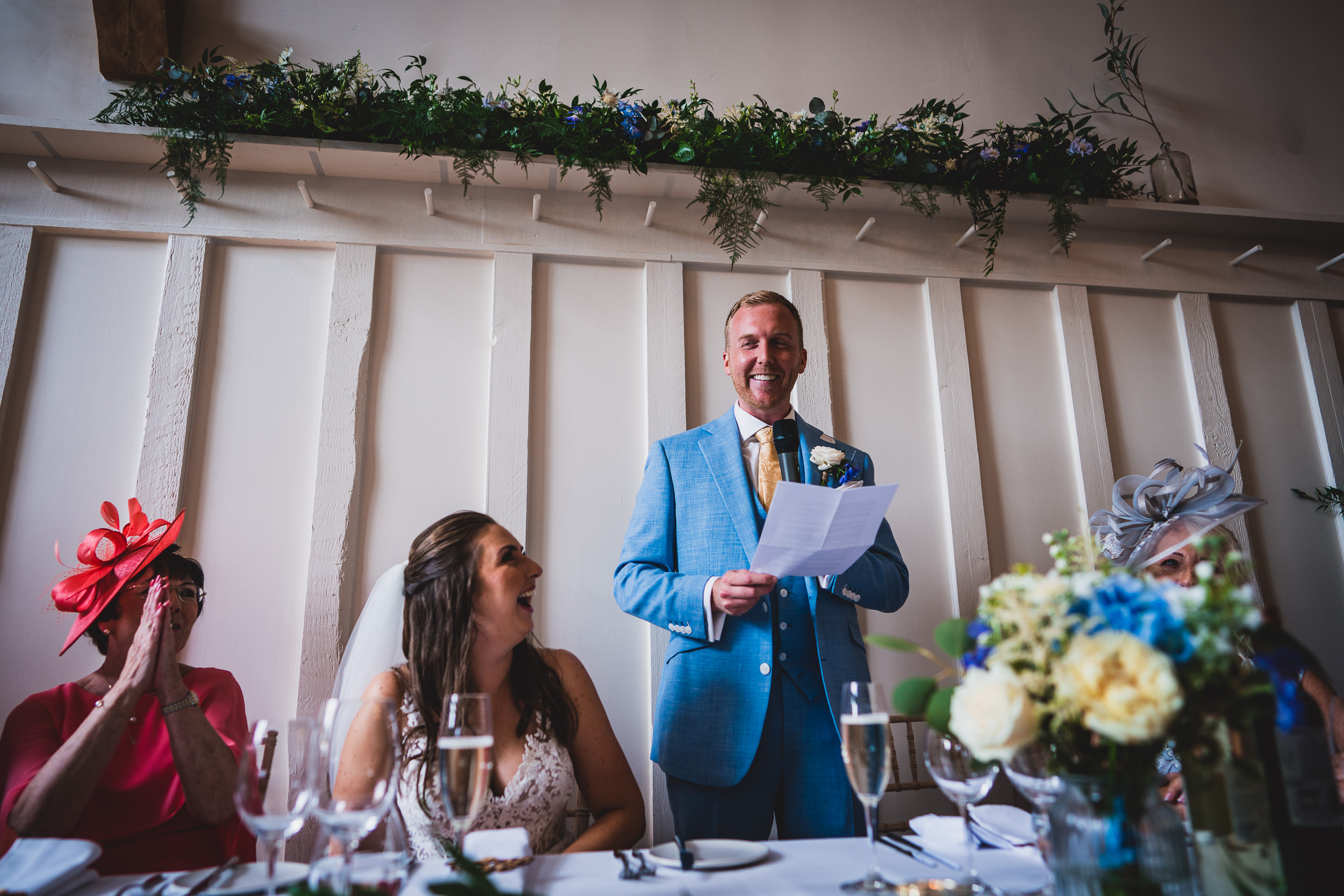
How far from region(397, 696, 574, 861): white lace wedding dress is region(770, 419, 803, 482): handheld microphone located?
0.85 metres

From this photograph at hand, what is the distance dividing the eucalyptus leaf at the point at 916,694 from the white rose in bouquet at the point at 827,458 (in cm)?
107

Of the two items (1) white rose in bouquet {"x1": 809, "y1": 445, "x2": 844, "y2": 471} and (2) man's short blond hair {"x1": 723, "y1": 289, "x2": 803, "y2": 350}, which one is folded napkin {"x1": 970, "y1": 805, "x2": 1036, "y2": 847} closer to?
(1) white rose in bouquet {"x1": 809, "y1": 445, "x2": 844, "y2": 471}

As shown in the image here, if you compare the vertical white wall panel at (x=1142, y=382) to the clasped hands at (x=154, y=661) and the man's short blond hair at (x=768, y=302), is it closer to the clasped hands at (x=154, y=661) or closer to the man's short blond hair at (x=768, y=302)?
the man's short blond hair at (x=768, y=302)

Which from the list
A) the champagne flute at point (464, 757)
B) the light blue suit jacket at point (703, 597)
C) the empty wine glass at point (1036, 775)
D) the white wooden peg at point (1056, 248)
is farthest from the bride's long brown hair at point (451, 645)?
the white wooden peg at point (1056, 248)

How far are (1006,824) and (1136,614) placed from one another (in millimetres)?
674

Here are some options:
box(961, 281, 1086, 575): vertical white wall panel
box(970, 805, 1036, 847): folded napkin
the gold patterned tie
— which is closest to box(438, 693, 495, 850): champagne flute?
box(970, 805, 1036, 847): folded napkin

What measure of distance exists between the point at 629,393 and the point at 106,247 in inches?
70.6

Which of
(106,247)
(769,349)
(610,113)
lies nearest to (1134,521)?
(769,349)

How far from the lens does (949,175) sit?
2.88 m

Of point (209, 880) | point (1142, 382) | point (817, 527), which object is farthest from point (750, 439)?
point (1142, 382)

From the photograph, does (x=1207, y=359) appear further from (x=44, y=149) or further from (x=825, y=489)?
(x=44, y=149)

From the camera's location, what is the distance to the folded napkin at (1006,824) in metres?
1.30

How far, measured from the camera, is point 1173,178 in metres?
3.21

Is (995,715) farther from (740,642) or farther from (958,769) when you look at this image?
(740,642)
